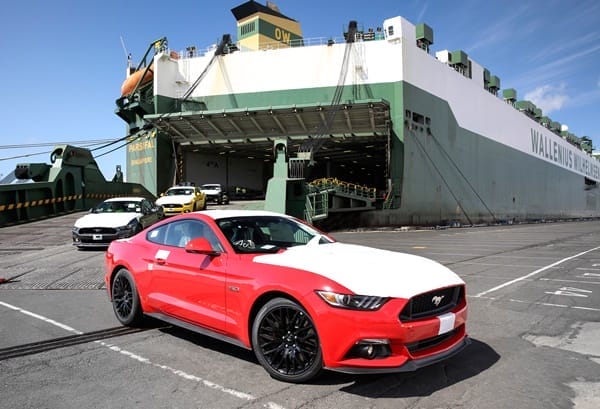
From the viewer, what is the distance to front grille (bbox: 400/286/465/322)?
3.51 m

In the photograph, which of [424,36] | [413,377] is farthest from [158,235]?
[424,36]

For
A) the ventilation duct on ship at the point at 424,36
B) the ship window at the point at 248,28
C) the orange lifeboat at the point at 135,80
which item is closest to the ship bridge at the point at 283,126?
the orange lifeboat at the point at 135,80

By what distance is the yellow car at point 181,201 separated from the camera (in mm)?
21922

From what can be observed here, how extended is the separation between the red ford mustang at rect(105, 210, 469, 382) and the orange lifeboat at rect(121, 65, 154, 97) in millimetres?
32656

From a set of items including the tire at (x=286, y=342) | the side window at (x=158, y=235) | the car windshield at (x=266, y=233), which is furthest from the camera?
the side window at (x=158, y=235)

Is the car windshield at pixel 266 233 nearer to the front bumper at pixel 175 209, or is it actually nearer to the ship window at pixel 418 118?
the front bumper at pixel 175 209

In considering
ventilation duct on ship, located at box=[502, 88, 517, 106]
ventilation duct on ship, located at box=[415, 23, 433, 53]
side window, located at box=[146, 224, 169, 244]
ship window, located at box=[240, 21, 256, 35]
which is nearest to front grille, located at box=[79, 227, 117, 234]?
side window, located at box=[146, 224, 169, 244]

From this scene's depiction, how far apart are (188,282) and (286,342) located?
138cm

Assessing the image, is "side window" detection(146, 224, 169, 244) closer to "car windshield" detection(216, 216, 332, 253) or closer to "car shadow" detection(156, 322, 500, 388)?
"car windshield" detection(216, 216, 332, 253)

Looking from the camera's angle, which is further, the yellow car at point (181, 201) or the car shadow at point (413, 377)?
the yellow car at point (181, 201)

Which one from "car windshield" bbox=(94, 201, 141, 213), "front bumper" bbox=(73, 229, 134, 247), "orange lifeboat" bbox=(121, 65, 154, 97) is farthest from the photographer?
"orange lifeboat" bbox=(121, 65, 154, 97)

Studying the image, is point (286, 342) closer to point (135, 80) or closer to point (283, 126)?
point (283, 126)

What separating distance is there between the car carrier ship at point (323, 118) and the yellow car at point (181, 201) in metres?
3.98

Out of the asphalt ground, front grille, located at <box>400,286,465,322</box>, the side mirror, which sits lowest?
the asphalt ground
